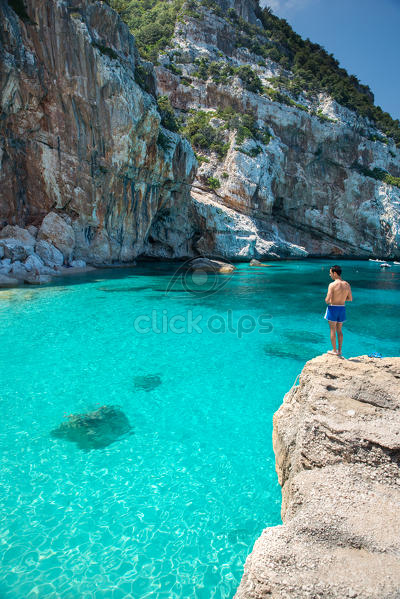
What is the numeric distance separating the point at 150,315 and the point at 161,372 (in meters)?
5.45

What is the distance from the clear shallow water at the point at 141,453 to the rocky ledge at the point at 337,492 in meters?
1.09

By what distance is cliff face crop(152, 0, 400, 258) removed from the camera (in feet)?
A: 140

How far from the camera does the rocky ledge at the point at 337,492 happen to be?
2.07 metres

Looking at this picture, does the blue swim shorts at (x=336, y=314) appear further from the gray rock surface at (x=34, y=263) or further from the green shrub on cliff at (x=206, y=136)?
the green shrub on cliff at (x=206, y=136)

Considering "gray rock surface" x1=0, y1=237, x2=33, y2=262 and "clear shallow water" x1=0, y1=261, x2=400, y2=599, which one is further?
"gray rock surface" x1=0, y1=237, x2=33, y2=262

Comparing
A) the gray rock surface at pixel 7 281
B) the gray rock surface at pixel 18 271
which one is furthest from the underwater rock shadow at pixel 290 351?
the gray rock surface at pixel 18 271

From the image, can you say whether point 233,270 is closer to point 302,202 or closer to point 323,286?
point 323,286

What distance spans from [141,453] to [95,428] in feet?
3.57

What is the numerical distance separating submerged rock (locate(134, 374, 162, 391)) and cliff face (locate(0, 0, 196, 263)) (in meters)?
18.6

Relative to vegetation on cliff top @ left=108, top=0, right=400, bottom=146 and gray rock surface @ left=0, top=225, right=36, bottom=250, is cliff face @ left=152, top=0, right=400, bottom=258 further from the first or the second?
gray rock surface @ left=0, top=225, right=36, bottom=250

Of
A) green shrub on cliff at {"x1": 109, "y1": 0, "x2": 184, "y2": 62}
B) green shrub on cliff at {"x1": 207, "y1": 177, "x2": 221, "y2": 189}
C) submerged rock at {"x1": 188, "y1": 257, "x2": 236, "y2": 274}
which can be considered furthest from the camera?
green shrub on cliff at {"x1": 109, "y1": 0, "x2": 184, "y2": 62}

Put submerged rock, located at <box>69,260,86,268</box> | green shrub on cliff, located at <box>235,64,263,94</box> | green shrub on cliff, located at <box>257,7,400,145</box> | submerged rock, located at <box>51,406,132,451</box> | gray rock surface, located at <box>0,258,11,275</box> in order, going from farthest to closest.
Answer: green shrub on cliff, located at <box>257,7,400,145</box>, green shrub on cliff, located at <box>235,64,263,94</box>, submerged rock, located at <box>69,260,86,268</box>, gray rock surface, located at <box>0,258,11,275</box>, submerged rock, located at <box>51,406,132,451</box>

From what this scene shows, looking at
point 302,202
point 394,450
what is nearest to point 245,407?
point 394,450
